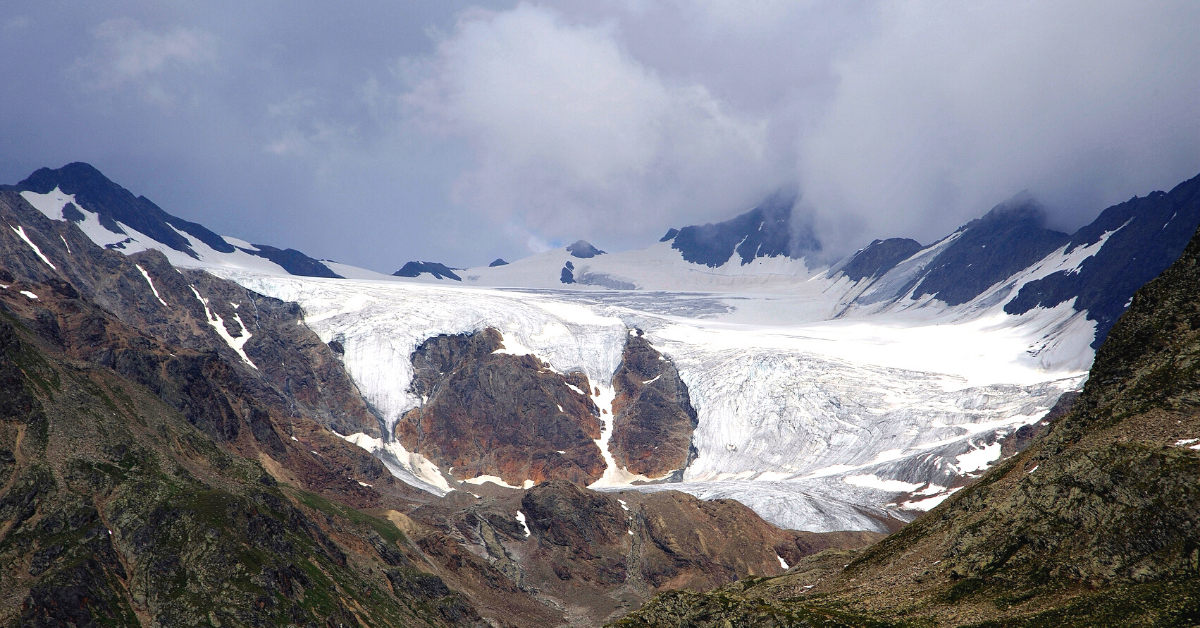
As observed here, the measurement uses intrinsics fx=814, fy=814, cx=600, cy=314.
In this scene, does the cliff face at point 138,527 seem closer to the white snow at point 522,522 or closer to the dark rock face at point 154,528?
the dark rock face at point 154,528

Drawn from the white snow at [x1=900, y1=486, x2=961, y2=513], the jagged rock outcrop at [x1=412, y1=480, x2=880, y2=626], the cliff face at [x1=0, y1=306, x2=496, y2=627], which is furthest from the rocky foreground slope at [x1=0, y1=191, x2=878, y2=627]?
the white snow at [x1=900, y1=486, x2=961, y2=513]

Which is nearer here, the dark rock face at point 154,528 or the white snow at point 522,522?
the dark rock face at point 154,528

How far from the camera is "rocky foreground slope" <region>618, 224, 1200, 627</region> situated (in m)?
33.2

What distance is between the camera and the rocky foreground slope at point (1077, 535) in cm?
3322

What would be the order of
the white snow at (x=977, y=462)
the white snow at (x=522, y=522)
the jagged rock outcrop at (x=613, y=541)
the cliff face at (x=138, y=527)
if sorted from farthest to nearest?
the white snow at (x=977, y=462), the white snow at (x=522, y=522), the jagged rock outcrop at (x=613, y=541), the cliff face at (x=138, y=527)

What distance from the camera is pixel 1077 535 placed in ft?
123

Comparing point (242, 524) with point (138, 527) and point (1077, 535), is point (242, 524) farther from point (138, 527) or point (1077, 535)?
point (1077, 535)

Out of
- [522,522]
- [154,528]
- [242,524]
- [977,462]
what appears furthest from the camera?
[977,462]

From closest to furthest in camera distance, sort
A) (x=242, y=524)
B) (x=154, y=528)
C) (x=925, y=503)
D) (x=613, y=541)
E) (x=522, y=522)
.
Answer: (x=154, y=528) < (x=242, y=524) < (x=613, y=541) < (x=522, y=522) < (x=925, y=503)

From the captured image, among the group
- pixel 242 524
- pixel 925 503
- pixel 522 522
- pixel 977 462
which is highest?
pixel 242 524

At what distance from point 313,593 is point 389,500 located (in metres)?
78.9

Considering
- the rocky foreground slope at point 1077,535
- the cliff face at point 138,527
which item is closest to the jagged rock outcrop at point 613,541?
the cliff face at point 138,527

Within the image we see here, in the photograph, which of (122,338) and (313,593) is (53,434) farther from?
(122,338)

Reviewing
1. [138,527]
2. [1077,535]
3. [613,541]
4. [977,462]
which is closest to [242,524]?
[138,527]
